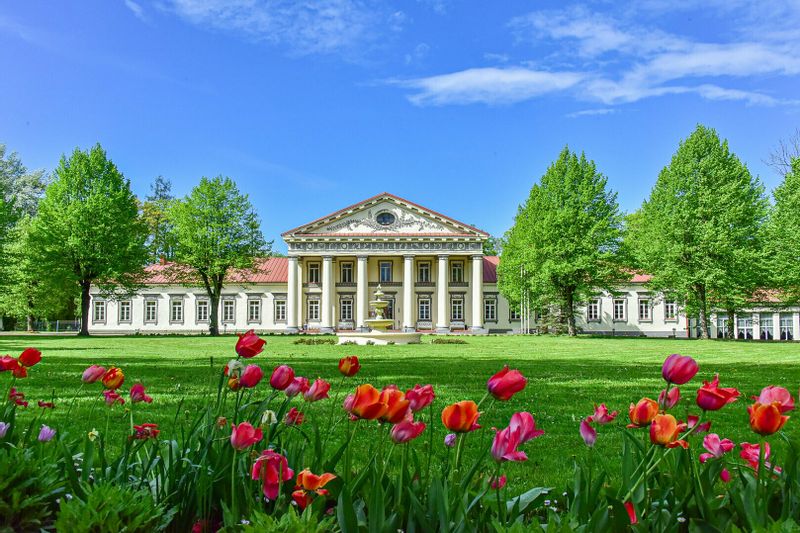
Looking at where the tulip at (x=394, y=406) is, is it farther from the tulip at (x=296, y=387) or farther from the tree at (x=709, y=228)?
the tree at (x=709, y=228)

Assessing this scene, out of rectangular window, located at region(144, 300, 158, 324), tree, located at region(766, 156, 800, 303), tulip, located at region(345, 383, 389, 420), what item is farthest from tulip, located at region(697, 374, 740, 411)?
rectangular window, located at region(144, 300, 158, 324)

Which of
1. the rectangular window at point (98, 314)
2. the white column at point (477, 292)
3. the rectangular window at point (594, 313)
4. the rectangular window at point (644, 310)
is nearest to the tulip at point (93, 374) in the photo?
the white column at point (477, 292)

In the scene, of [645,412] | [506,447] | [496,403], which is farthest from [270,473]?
[496,403]

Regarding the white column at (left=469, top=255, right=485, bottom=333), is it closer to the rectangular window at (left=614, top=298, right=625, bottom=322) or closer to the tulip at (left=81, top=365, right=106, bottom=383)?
the rectangular window at (left=614, top=298, right=625, bottom=322)

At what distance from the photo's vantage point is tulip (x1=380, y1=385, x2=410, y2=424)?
197 centimetres

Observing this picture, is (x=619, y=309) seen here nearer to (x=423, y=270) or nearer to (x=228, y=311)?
(x=423, y=270)

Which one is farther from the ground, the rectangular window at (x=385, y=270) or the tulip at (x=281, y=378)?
the rectangular window at (x=385, y=270)

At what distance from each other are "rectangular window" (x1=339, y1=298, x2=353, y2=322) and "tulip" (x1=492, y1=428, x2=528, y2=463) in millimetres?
52823

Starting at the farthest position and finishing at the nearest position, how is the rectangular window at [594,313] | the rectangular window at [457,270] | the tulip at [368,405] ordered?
the rectangular window at [594,313] → the rectangular window at [457,270] → the tulip at [368,405]

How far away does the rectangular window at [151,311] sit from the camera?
56375mm

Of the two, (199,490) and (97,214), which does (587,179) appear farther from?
(199,490)

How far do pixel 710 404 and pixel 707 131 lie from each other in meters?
40.3

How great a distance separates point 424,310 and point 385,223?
27.9 feet

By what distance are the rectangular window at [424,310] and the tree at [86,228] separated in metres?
23.7
